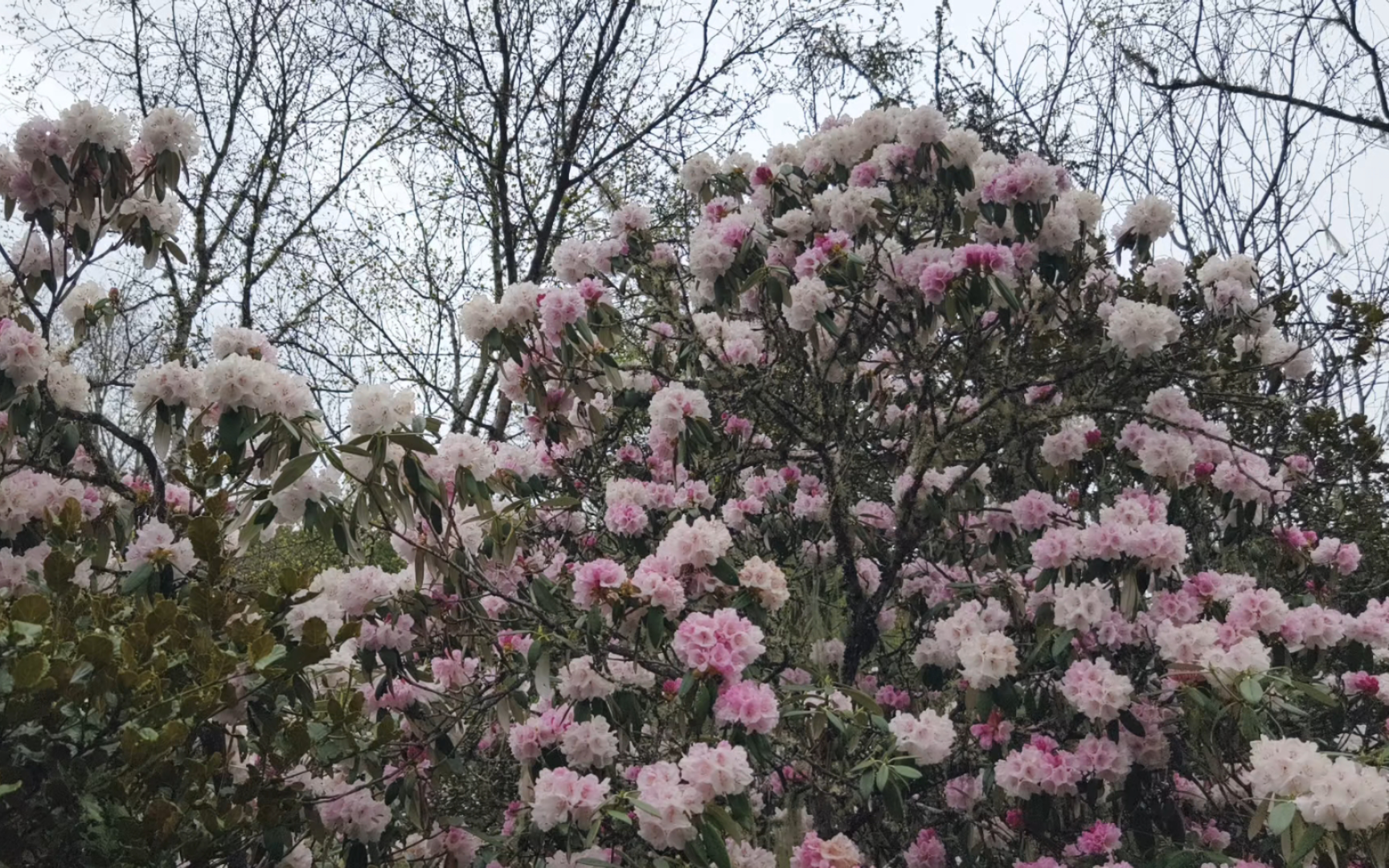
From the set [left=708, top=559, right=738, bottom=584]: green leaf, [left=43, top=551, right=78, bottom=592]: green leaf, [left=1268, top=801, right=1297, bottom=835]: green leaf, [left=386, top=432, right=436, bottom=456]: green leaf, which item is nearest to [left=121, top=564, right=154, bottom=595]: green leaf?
[left=43, top=551, right=78, bottom=592]: green leaf

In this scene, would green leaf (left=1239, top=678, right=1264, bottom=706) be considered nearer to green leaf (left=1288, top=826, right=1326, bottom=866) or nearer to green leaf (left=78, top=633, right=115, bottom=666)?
green leaf (left=1288, top=826, right=1326, bottom=866)

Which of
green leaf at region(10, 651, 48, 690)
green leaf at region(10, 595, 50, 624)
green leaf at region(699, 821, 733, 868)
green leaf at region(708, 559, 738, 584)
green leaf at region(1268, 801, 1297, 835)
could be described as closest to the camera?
green leaf at region(10, 651, 48, 690)

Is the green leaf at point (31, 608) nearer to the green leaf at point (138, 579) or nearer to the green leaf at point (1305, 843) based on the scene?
the green leaf at point (138, 579)

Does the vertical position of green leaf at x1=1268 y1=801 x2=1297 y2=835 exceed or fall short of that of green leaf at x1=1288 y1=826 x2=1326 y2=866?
it exceeds it

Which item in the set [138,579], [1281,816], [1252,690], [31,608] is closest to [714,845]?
[1281,816]

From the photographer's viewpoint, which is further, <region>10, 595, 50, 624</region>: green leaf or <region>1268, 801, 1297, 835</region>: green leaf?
<region>1268, 801, 1297, 835</region>: green leaf

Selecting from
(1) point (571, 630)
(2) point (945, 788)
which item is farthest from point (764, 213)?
(2) point (945, 788)

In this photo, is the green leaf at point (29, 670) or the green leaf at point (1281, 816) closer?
the green leaf at point (29, 670)

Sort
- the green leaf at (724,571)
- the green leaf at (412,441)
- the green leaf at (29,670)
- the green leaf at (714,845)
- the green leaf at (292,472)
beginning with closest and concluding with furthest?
the green leaf at (29,670) < the green leaf at (714,845) < the green leaf at (292,472) < the green leaf at (412,441) < the green leaf at (724,571)

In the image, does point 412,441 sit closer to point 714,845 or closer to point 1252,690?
point 714,845

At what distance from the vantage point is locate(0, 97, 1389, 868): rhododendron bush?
1.86m

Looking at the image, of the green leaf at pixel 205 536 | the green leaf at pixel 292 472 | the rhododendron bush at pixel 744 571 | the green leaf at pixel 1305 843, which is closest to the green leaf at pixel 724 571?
the rhododendron bush at pixel 744 571

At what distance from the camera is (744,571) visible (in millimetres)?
2205

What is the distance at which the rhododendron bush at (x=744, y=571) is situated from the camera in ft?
6.10
